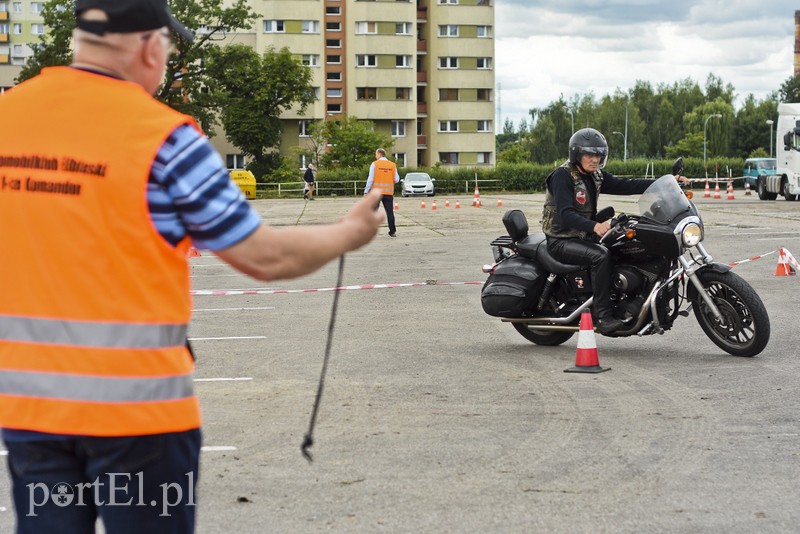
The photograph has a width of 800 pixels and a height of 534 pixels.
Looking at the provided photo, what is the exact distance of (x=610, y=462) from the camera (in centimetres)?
606

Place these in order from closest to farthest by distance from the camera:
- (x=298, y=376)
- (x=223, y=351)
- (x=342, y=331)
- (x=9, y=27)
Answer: (x=298, y=376) < (x=223, y=351) < (x=342, y=331) < (x=9, y=27)

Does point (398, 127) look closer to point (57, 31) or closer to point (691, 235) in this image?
point (57, 31)

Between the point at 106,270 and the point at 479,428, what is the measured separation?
4.58 meters

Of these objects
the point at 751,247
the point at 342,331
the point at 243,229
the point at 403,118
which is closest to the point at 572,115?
the point at 403,118

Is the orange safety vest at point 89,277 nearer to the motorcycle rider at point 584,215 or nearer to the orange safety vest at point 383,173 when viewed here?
the motorcycle rider at point 584,215

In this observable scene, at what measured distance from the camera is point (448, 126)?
3925 inches

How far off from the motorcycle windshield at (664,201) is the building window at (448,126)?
297ft

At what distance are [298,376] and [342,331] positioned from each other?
250cm

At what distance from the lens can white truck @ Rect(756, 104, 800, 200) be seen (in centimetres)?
4012

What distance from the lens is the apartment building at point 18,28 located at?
417ft

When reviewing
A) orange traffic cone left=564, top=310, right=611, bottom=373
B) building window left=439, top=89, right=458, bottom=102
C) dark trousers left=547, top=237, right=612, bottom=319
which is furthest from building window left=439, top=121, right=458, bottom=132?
orange traffic cone left=564, top=310, right=611, bottom=373

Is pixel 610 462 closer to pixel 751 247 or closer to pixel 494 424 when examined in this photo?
pixel 494 424

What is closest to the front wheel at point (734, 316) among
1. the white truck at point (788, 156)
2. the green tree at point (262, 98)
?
the white truck at point (788, 156)

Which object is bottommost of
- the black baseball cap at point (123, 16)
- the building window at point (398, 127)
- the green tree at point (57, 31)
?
the black baseball cap at point (123, 16)
